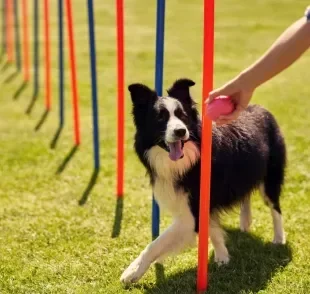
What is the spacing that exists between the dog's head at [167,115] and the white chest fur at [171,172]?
8 centimetres

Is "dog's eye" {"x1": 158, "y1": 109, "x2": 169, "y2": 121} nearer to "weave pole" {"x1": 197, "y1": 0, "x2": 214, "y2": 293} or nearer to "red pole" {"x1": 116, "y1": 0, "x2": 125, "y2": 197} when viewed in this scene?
"weave pole" {"x1": 197, "y1": 0, "x2": 214, "y2": 293}

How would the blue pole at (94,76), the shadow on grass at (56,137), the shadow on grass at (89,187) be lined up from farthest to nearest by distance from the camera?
1. the shadow on grass at (56,137)
2. the blue pole at (94,76)
3. the shadow on grass at (89,187)

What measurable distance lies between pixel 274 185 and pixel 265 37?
36.1 ft

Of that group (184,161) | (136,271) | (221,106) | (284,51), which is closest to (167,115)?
(184,161)

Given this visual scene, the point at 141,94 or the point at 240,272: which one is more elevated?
the point at 141,94

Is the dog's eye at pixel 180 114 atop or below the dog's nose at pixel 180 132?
atop

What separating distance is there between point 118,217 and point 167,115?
5.95 feet

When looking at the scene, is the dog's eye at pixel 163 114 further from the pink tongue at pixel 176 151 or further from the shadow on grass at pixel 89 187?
the shadow on grass at pixel 89 187

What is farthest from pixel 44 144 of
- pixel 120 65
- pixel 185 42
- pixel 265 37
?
pixel 265 37

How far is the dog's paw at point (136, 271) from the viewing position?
438 centimetres

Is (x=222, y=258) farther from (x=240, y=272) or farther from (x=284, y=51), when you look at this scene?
(x=284, y=51)

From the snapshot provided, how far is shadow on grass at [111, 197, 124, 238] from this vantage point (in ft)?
17.9

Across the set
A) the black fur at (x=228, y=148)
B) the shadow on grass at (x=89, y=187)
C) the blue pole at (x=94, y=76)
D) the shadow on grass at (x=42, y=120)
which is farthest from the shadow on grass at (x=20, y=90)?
the black fur at (x=228, y=148)

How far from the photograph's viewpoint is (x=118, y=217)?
582 cm
